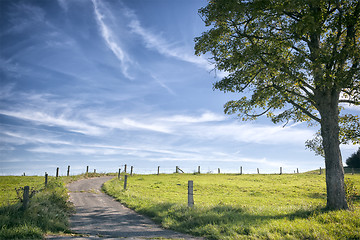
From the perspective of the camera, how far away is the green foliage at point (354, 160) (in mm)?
65125

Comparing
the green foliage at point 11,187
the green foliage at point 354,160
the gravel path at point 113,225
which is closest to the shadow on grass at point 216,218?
the gravel path at point 113,225

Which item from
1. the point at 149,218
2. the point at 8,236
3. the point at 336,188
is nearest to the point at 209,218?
the point at 149,218

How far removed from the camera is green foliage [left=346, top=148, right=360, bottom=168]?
6512 centimetres

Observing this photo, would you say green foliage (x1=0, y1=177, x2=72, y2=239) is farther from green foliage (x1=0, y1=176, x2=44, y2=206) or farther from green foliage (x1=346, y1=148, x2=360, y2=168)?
green foliage (x1=346, y1=148, x2=360, y2=168)

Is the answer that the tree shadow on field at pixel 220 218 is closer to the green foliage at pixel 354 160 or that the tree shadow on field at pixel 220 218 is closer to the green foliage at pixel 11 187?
the green foliage at pixel 11 187

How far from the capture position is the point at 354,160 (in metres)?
66.7

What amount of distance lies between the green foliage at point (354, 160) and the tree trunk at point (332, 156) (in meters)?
66.7

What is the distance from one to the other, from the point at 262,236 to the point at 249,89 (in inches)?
325

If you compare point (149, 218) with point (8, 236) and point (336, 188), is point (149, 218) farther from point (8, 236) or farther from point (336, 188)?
point (336, 188)

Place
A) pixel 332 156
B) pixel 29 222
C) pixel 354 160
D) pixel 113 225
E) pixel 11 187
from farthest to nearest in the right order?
1. pixel 354 160
2. pixel 11 187
3. pixel 332 156
4. pixel 113 225
5. pixel 29 222

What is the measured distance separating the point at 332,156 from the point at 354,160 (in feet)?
228

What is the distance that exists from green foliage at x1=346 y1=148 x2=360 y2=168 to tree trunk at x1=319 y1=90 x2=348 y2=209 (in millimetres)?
66701

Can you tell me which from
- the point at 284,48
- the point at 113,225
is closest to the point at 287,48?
the point at 284,48

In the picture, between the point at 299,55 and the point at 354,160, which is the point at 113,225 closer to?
the point at 299,55
